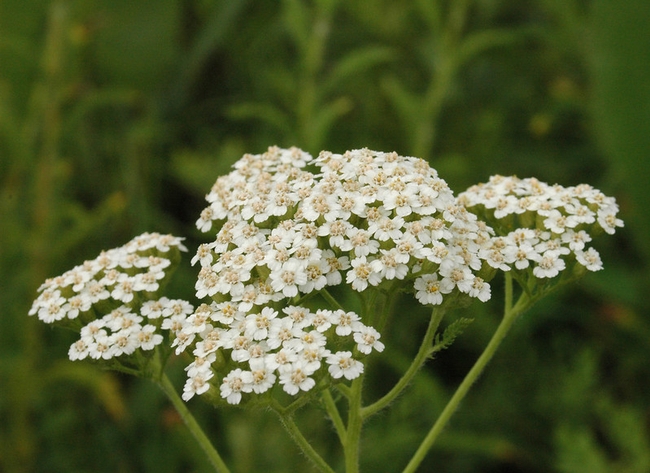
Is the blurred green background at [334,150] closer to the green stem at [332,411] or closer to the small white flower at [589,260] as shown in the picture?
the green stem at [332,411]

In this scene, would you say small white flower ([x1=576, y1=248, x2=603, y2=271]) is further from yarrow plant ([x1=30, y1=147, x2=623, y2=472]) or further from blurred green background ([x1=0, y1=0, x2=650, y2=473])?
blurred green background ([x1=0, y1=0, x2=650, y2=473])

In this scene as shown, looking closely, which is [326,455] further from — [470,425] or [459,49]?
[459,49]

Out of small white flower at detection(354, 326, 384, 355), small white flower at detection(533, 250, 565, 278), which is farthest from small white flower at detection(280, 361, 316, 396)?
small white flower at detection(533, 250, 565, 278)

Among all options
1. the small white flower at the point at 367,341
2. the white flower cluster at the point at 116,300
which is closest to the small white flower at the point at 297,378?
the small white flower at the point at 367,341

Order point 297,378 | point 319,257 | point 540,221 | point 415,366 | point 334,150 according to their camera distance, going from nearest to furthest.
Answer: point 297,378 → point 319,257 → point 415,366 → point 540,221 → point 334,150

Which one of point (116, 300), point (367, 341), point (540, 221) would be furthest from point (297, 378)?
point (540, 221)

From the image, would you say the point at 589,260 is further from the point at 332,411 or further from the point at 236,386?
the point at 236,386

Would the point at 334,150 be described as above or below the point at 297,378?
above

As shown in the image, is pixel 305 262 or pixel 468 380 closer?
pixel 305 262

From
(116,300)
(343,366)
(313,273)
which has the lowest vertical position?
(343,366)
